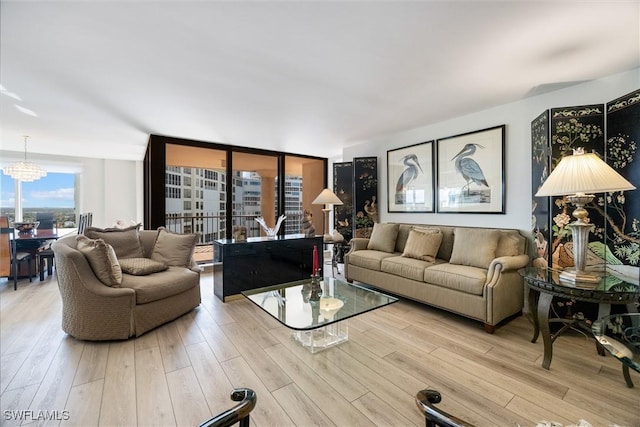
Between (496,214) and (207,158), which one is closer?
(496,214)

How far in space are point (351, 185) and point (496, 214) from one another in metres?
2.33

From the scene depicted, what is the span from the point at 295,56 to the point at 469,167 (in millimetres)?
2682

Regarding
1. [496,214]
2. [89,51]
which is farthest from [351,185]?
[89,51]

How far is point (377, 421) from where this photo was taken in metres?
1.48

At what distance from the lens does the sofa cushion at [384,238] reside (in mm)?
3988

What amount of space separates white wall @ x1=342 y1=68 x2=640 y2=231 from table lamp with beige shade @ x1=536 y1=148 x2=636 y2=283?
1041 millimetres

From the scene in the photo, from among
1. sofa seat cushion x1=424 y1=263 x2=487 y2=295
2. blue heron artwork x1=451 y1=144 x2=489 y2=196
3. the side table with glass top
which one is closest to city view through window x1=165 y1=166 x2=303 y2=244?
blue heron artwork x1=451 y1=144 x2=489 y2=196

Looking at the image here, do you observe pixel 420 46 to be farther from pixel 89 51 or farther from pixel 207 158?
pixel 207 158

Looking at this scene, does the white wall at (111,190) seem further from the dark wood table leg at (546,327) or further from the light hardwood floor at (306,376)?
the dark wood table leg at (546,327)

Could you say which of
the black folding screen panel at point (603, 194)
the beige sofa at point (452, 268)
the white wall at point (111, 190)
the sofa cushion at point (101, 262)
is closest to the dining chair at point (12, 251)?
the sofa cushion at point (101, 262)

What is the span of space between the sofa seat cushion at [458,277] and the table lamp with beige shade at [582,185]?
0.65m

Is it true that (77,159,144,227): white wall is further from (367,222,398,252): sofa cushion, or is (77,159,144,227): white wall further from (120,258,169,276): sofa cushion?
(367,222,398,252): sofa cushion

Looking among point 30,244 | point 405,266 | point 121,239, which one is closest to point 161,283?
point 121,239

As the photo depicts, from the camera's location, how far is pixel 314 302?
2316 mm
